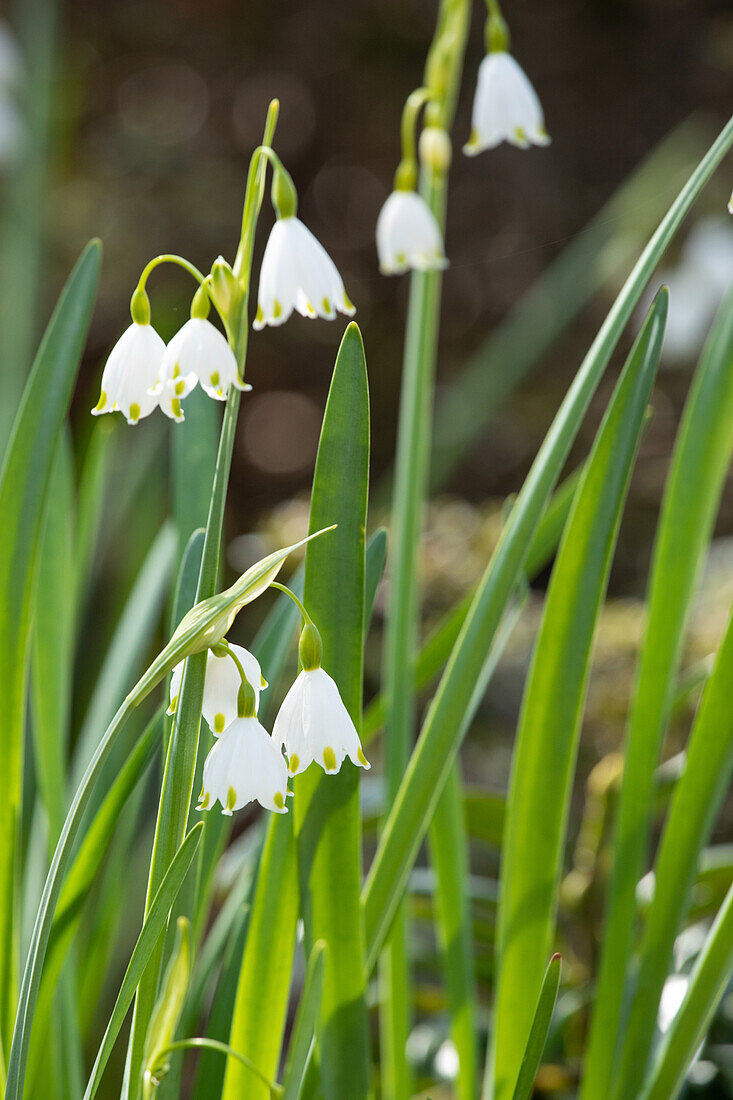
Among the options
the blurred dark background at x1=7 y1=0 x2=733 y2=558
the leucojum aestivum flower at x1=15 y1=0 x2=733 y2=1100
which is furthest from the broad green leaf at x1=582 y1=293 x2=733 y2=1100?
the blurred dark background at x1=7 y1=0 x2=733 y2=558

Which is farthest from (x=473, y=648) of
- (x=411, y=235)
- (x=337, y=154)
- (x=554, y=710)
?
(x=337, y=154)

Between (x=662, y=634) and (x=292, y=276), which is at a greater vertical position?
(x=292, y=276)

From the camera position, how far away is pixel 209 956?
0.60 metres

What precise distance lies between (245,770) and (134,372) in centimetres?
15

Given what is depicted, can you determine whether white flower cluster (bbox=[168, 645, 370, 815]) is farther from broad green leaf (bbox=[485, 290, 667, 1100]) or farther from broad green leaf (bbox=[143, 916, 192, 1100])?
broad green leaf (bbox=[485, 290, 667, 1100])

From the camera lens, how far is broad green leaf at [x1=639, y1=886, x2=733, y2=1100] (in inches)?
19.1

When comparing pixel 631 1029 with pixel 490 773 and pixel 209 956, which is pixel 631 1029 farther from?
pixel 490 773

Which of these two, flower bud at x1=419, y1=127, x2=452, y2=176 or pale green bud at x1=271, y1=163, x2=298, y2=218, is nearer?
pale green bud at x1=271, y1=163, x2=298, y2=218

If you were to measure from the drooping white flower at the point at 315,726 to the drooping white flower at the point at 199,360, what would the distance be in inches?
4.2

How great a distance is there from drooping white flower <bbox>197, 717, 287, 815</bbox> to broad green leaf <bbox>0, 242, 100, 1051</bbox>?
0.20 meters

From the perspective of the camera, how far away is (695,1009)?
50 centimetres

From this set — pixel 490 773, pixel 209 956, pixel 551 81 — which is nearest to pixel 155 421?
pixel 490 773

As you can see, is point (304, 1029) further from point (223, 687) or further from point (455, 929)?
point (455, 929)

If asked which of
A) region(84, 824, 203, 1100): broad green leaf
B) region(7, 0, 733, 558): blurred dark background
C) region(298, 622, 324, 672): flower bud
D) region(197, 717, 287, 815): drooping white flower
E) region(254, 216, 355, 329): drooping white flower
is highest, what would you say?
region(7, 0, 733, 558): blurred dark background
